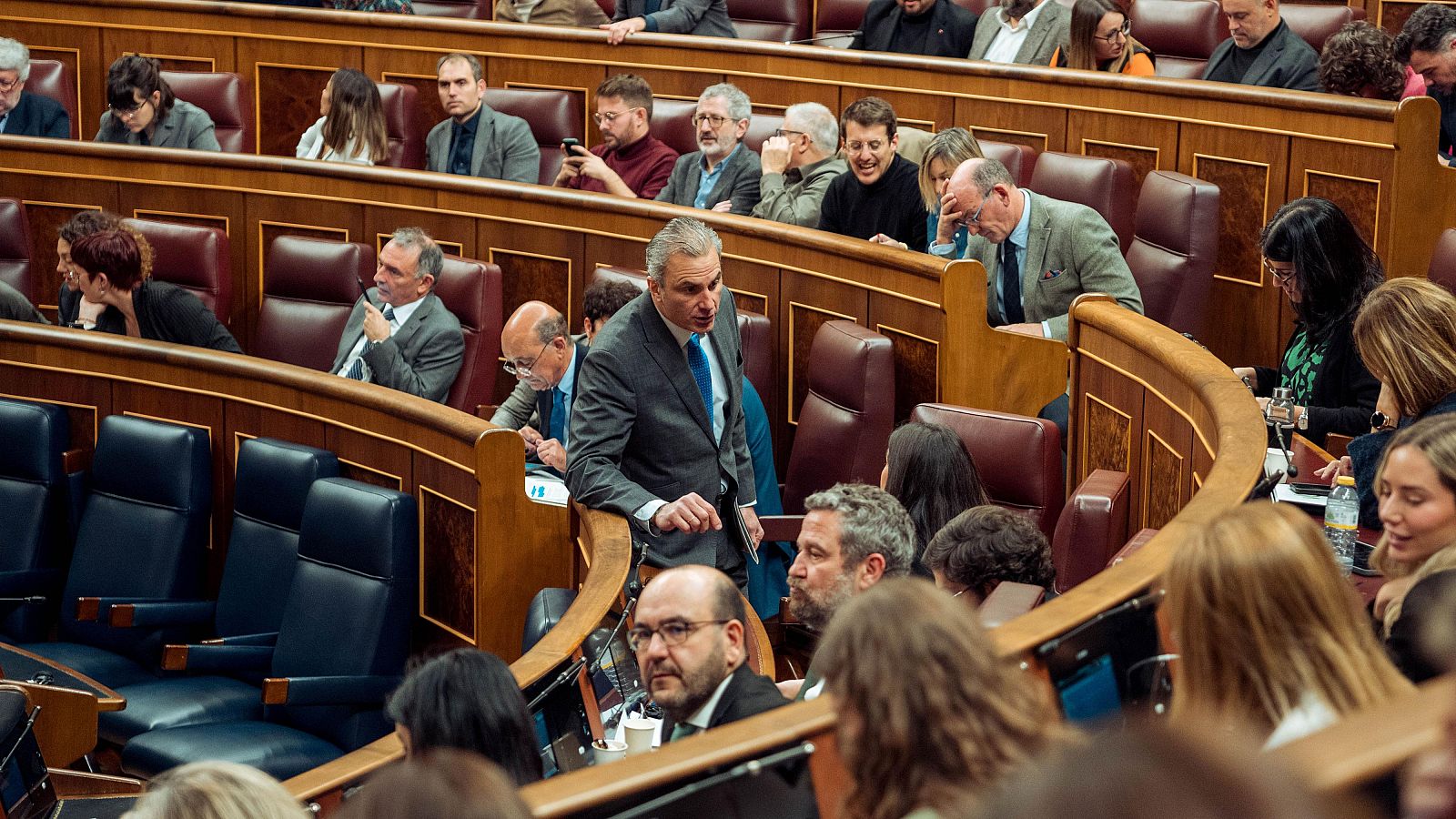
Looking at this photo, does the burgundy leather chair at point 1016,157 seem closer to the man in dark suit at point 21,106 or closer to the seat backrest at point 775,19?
the seat backrest at point 775,19

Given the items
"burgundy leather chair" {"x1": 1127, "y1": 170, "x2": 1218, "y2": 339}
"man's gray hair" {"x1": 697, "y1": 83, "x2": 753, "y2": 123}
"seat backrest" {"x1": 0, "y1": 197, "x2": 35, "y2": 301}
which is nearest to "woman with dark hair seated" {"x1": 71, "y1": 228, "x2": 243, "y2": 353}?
"seat backrest" {"x1": 0, "y1": 197, "x2": 35, "y2": 301}

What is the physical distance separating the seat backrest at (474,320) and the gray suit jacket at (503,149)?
29.2 inches

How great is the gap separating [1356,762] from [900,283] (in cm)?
231

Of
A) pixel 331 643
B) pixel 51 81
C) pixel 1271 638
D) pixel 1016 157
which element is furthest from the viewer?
pixel 51 81

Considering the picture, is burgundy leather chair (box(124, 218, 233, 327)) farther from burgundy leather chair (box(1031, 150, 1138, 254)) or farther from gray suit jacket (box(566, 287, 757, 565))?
burgundy leather chair (box(1031, 150, 1138, 254))

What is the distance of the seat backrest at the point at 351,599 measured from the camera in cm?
286

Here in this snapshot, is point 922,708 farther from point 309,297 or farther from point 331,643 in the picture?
point 309,297

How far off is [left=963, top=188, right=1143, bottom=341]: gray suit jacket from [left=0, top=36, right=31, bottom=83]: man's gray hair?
3.15 meters

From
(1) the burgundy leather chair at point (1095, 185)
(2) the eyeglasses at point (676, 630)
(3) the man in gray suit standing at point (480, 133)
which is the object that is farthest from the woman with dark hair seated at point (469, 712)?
(3) the man in gray suit standing at point (480, 133)

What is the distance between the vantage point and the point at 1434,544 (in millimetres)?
1590

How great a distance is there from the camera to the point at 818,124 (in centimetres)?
385

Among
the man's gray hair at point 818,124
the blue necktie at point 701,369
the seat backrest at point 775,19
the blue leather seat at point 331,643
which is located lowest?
the blue leather seat at point 331,643

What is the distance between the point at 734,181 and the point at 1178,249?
109 cm

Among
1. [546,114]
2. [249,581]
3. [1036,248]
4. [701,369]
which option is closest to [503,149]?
[546,114]
